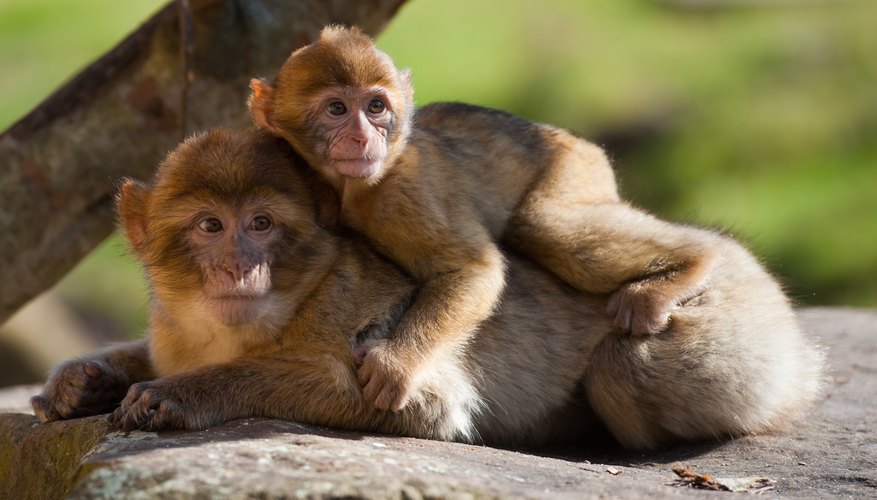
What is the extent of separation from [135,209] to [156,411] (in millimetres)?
1139

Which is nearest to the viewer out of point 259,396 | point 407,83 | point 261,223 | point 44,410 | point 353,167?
point 259,396

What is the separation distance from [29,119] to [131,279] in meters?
10.8

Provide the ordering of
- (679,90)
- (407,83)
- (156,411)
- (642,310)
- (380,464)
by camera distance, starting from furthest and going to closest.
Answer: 1. (679,90)
2. (407,83)
3. (642,310)
4. (156,411)
5. (380,464)

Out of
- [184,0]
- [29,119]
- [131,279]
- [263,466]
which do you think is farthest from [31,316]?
[263,466]

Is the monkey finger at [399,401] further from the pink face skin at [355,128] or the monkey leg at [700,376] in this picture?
the monkey leg at [700,376]

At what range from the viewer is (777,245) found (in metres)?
17.9

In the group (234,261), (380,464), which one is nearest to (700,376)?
(380,464)

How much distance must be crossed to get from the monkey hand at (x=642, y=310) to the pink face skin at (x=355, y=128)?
1595 mm

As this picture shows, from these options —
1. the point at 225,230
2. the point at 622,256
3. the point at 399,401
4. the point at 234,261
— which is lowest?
the point at 399,401

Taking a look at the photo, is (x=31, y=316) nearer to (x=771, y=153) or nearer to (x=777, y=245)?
(x=777, y=245)

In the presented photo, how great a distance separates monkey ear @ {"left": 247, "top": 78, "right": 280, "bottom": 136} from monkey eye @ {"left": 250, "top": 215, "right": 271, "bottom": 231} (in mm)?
744

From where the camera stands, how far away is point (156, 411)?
5148mm

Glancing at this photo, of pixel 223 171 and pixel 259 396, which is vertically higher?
pixel 223 171

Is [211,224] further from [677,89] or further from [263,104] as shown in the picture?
[677,89]
